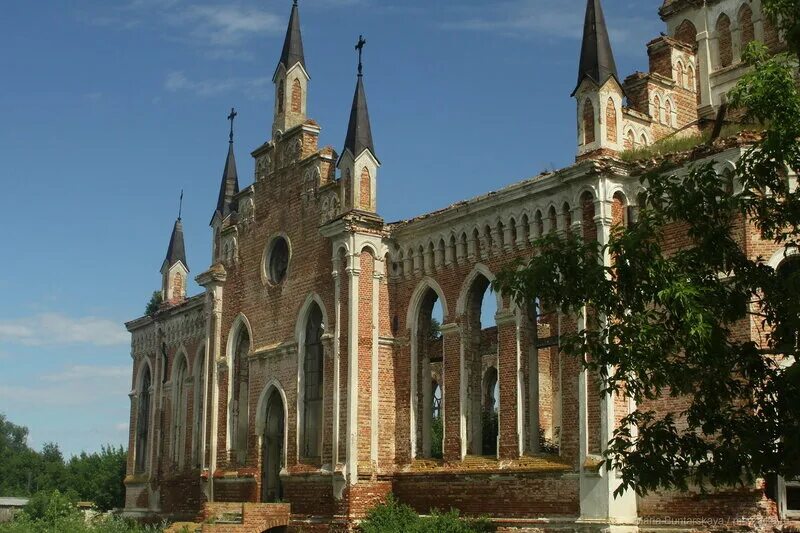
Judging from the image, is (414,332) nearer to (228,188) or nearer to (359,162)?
(359,162)

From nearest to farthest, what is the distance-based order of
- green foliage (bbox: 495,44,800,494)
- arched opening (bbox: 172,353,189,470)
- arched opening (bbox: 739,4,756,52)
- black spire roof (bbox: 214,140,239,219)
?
1. green foliage (bbox: 495,44,800,494)
2. arched opening (bbox: 739,4,756,52)
3. black spire roof (bbox: 214,140,239,219)
4. arched opening (bbox: 172,353,189,470)

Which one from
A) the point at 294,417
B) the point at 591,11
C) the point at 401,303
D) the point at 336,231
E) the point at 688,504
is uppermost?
the point at 591,11

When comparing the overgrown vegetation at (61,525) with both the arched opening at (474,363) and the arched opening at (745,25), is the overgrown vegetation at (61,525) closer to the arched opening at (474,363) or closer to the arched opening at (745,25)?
the arched opening at (474,363)

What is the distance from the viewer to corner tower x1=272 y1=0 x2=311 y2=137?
26.3 meters

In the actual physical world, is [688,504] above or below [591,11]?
below

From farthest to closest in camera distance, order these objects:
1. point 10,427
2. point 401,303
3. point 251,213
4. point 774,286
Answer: point 10,427, point 251,213, point 401,303, point 774,286

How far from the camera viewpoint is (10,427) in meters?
119

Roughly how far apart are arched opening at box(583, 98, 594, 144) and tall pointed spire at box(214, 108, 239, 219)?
12465 mm

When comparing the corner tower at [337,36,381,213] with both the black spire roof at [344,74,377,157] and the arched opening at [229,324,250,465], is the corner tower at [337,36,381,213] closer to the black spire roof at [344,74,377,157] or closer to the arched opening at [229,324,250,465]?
the black spire roof at [344,74,377,157]

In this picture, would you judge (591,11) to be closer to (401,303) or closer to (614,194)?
(614,194)

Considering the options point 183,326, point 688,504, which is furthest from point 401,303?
point 183,326

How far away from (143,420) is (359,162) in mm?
15977

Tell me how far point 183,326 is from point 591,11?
18.4 m

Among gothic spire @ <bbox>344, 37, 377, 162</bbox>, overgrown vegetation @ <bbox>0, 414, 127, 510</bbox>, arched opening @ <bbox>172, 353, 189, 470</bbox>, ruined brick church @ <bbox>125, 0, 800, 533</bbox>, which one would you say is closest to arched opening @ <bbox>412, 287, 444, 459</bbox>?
ruined brick church @ <bbox>125, 0, 800, 533</bbox>
